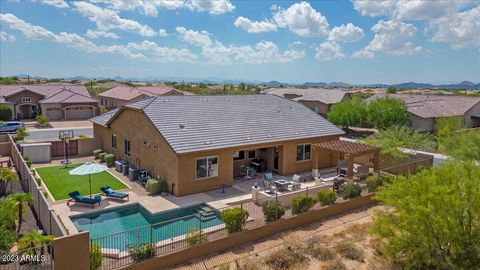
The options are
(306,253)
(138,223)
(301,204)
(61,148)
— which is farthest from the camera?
(61,148)

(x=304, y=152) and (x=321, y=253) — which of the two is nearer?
(x=321, y=253)

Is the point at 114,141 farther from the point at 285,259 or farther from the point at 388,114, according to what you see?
the point at 388,114

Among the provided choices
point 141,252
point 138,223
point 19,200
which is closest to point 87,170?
point 138,223

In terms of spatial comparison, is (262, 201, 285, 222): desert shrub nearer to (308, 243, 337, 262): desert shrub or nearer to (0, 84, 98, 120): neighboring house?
(308, 243, 337, 262): desert shrub

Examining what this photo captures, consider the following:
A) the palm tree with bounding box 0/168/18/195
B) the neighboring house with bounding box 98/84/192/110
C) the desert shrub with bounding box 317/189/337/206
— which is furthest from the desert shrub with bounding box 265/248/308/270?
the neighboring house with bounding box 98/84/192/110

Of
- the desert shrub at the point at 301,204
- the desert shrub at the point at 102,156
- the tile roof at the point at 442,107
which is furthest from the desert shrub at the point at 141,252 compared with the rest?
the tile roof at the point at 442,107

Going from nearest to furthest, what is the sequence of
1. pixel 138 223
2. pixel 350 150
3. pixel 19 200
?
pixel 19 200, pixel 138 223, pixel 350 150

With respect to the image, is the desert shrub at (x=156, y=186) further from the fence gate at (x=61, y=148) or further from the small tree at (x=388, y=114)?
the small tree at (x=388, y=114)
